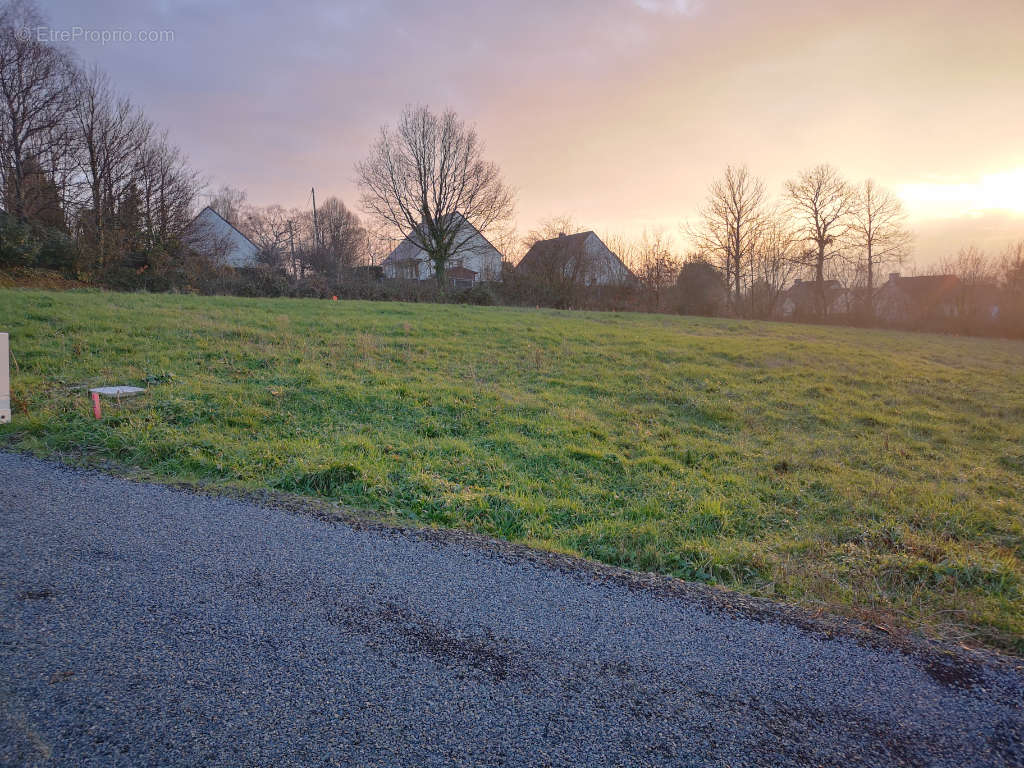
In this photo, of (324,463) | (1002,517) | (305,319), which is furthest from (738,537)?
(305,319)

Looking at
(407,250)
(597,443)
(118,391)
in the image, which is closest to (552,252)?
(407,250)

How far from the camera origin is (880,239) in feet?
135

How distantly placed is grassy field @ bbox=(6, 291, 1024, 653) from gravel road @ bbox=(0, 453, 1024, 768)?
2.65ft

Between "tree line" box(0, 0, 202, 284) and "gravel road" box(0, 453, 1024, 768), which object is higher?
"tree line" box(0, 0, 202, 284)

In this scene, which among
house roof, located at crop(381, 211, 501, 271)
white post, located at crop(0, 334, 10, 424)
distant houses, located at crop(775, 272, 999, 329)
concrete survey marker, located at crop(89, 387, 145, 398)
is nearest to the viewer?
white post, located at crop(0, 334, 10, 424)

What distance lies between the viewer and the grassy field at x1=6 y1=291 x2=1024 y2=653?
399 centimetres

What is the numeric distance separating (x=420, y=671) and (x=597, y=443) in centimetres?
453

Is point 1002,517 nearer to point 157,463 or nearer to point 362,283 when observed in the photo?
point 157,463

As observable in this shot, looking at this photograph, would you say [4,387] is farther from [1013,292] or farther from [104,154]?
[1013,292]

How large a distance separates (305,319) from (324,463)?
9.60 metres

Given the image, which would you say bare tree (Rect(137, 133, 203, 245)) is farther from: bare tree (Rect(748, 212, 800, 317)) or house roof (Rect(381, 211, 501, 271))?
bare tree (Rect(748, 212, 800, 317))

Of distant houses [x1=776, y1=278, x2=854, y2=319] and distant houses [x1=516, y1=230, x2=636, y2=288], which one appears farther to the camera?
distant houses [x1=776, y1=278, x2=854, y2=319]

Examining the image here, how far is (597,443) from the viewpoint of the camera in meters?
6.58

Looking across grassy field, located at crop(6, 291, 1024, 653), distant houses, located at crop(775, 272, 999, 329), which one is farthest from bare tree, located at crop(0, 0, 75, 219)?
distant houses, located at crop(775, 272, 999, 329)
